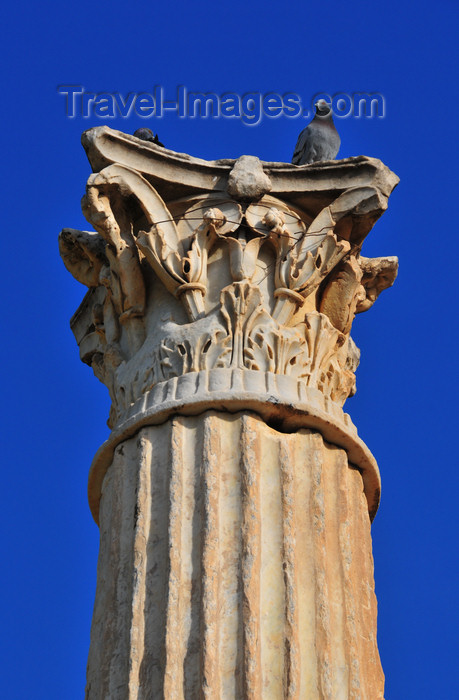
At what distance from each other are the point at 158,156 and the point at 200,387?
7.44ft

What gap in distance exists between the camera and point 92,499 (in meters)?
10.6

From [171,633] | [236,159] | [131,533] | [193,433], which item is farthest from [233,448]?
[236,159]

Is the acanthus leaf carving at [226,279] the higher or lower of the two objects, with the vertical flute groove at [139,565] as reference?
higher

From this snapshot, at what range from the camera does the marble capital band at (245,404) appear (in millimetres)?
9469

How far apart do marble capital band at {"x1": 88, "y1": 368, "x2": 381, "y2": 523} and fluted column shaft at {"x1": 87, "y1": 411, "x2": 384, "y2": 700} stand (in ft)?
0.28

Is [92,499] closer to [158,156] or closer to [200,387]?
[200,387]

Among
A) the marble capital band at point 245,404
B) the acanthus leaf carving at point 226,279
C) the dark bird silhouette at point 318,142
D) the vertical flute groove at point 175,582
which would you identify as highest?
the dark bird silhouette at point 318,142

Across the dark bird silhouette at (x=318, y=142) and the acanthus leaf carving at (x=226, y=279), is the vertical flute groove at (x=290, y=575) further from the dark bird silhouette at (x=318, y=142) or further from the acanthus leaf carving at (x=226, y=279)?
the dark bird silhouette at (x=318, y=142)

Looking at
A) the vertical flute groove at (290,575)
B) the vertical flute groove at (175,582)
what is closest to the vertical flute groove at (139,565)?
the vertical flute groove at (175,582)

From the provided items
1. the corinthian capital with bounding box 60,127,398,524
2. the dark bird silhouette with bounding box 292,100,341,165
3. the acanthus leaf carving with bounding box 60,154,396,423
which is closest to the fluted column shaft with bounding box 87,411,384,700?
the corinthian capital with bounding box 60,127,398,524

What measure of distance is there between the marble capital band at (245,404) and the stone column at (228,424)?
0.02 metres

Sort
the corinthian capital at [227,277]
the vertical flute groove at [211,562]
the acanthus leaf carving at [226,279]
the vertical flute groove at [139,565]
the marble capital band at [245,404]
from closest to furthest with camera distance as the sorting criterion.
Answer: the vertical flute groove at [211,562] < the vertical flute groove at [139,565] < the marble capital band at [245,404] < the corinthian capital at [227,277] < the acanthus leaf carving at [226,279]

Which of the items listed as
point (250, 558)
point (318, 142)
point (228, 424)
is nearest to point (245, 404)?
point (228, 424)

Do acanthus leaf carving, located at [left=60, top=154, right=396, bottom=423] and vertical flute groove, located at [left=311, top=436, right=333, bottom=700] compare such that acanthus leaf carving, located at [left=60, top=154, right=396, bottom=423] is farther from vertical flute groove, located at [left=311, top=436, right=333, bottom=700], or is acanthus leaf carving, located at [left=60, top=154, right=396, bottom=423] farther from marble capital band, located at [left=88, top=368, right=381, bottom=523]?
vertical flute groove, located at [left=311, top=436, right=333, bottom=700]
